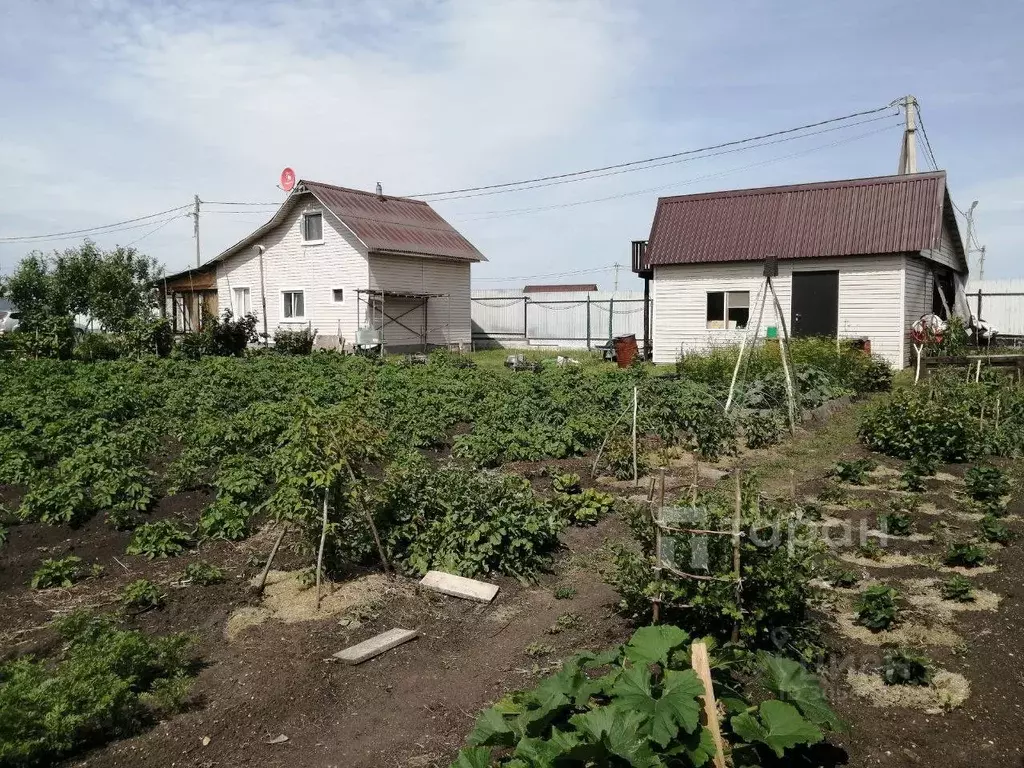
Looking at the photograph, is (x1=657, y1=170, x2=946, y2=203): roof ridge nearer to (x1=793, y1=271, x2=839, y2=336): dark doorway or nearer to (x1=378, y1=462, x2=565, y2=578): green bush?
(x1=793, y1=271, x2=839, y2=336): dark doorway

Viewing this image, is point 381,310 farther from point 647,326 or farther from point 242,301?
point 647,326

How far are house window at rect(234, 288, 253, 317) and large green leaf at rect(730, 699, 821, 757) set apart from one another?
28.9 m

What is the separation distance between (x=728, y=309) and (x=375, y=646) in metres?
19.3

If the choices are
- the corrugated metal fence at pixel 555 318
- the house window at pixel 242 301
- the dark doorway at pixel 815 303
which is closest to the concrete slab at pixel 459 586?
the dark doorway at pixel 815 303

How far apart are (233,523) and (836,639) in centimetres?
466

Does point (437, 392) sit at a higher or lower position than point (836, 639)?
higher

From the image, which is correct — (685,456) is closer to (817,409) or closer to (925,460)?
(925,460)

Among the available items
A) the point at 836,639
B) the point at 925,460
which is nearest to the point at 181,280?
the point at 925,460

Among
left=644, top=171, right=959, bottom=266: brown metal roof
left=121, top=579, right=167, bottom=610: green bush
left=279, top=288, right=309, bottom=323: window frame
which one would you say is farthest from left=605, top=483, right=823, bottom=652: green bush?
left=279, top=288, right=309, bottom=323: window frame

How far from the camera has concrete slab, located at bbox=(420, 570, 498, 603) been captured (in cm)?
543

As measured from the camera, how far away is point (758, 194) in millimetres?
22391

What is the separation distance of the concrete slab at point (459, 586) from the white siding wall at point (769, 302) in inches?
600

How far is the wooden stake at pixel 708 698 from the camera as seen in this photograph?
10.1 ft

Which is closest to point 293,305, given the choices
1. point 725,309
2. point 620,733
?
point 725,309
